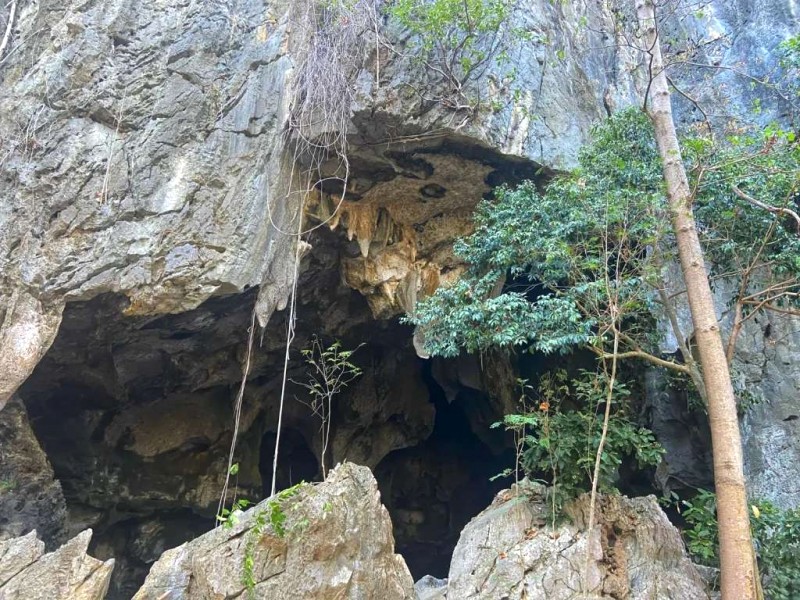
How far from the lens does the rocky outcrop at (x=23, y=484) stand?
6.97m

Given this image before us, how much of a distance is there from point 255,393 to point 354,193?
385cm

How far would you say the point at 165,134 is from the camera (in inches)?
276

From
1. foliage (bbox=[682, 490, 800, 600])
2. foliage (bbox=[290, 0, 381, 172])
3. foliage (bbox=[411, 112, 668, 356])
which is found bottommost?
foliage (bbox=[682, 490, 800, 600])

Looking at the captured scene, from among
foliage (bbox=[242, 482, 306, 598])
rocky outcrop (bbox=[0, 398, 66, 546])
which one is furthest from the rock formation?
foliage (bbox=[242, 482, 306, 598])

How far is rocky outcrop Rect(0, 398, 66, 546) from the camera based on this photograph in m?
6.97

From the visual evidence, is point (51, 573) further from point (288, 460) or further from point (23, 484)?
point (288, 460)

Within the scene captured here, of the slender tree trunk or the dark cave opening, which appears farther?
the dark cave opening

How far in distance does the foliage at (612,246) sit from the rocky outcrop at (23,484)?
457cm

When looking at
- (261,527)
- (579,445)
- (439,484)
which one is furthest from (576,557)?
(439,484)

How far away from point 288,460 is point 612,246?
7.39 metres

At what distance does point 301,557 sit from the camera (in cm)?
542

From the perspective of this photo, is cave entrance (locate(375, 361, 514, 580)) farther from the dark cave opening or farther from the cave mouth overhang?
the cave mouth overhang

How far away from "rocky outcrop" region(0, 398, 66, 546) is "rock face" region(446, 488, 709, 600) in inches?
184

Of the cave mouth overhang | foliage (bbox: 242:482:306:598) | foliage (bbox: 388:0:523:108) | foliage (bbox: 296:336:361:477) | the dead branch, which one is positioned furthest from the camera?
foliage (bbox: 296:336:361:477)
